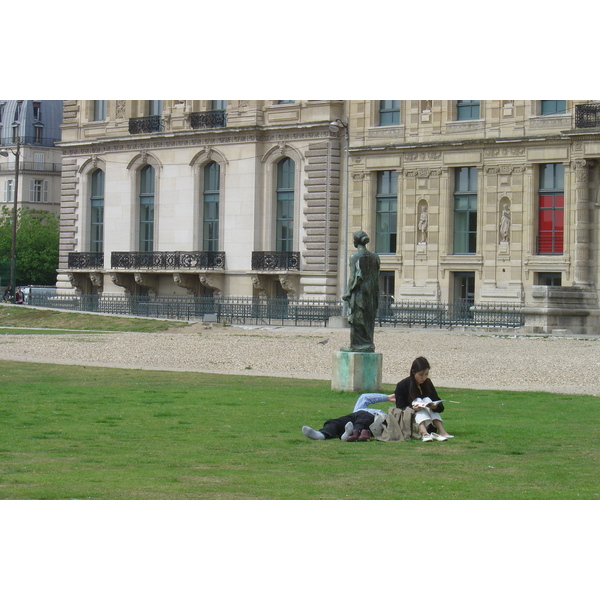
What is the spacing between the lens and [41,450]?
1352 cm

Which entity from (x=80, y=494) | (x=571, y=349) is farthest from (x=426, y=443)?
(x=571, y=349)

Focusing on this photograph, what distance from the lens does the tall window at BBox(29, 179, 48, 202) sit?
106062 mm

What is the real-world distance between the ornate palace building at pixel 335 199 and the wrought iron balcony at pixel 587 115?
2.1 inches

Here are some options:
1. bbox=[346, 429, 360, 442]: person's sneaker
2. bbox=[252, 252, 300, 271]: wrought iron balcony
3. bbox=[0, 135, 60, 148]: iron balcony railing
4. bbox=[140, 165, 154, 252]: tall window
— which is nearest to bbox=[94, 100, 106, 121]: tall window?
bbox=[140, 165, 154, 252]: tall window

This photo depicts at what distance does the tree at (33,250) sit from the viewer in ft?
303

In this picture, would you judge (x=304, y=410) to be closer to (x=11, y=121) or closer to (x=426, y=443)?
(x=426, y=443)

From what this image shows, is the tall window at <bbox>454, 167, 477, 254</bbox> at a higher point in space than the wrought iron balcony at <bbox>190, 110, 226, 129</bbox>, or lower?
→ lower

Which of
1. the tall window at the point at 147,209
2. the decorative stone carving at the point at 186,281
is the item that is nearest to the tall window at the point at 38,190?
the tall window at the point at 147,209

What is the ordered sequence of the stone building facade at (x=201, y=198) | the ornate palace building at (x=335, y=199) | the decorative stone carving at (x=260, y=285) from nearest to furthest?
the ornate palace building at (x=335, y=199)
the stone building facade at (x=201, y=198)
the decorative stone carving at (x=260, y=285)

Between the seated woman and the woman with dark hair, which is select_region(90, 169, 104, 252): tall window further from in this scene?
the woman with dark hair

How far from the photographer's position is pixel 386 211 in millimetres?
51812

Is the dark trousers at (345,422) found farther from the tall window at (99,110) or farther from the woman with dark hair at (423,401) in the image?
the tall window at (99,110)

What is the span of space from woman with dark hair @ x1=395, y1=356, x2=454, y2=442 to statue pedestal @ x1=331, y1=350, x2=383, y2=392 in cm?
563

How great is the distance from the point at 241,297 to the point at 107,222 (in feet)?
36.6
